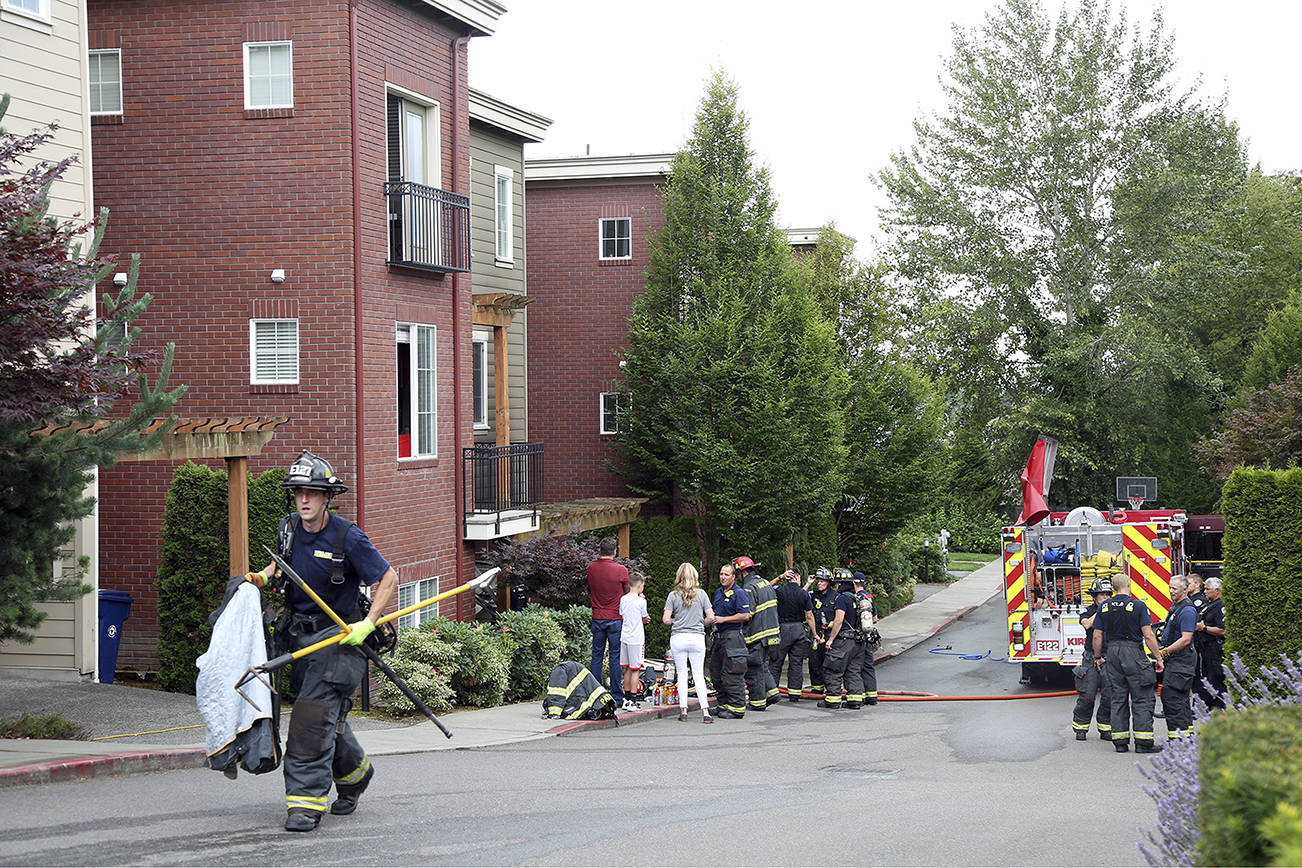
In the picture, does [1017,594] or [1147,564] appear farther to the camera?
[1017,594]

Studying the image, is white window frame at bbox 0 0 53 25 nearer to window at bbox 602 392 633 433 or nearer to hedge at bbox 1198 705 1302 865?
window at bbox 602 392 633 433

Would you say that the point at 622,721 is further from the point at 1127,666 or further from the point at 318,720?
the point at 318,720

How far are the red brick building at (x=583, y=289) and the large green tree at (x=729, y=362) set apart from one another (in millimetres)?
2707

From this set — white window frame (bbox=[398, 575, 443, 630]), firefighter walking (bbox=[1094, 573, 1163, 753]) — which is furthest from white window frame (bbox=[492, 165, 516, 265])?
firefighter walking (bbox=[1094, 573, 1163, 753])

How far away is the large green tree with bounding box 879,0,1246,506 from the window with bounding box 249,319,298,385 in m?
20.3

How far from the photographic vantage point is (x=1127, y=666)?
13539 mm

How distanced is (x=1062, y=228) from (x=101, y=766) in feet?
99.6

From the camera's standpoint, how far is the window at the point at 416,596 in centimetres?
1778

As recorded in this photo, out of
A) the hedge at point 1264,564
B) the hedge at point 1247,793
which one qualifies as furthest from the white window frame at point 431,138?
the hedge at point 1247,793

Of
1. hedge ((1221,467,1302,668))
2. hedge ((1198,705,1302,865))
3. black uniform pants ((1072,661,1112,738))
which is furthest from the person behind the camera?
black uniform pants ((1072,661,1112,738))

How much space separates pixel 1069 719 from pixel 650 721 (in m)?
5.23

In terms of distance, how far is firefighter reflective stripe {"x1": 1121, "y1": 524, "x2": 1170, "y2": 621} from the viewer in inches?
739

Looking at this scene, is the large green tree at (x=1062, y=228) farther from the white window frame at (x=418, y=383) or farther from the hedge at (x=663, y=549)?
the white window frame at (x=418, y=383)

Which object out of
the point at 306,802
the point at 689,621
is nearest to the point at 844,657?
the point at 689,621
